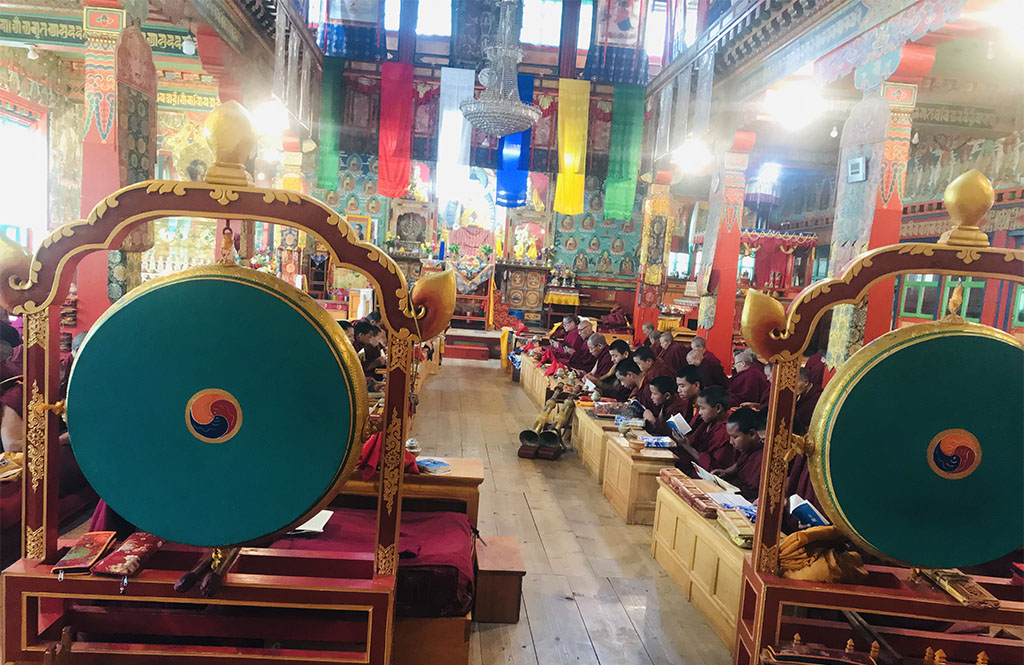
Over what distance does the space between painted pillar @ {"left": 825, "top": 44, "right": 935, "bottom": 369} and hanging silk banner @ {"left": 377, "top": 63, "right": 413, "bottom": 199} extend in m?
8.19

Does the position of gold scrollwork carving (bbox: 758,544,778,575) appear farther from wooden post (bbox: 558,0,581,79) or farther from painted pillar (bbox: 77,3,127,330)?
wooden post (bbox: 558,0,581,79)

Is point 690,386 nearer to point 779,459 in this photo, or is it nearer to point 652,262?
point 779,459

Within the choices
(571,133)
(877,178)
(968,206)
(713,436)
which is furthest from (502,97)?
(968,206)

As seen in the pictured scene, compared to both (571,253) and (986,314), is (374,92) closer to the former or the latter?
(571,253)

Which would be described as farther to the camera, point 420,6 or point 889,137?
point 420,6

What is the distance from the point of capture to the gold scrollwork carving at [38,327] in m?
1.86

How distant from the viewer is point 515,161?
13.3 meters

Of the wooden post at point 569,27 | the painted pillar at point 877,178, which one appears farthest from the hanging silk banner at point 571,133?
the painted pillar at point 877,178

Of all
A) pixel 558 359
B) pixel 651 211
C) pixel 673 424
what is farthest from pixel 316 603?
pixel 651 211

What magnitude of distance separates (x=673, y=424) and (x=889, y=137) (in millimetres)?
3700

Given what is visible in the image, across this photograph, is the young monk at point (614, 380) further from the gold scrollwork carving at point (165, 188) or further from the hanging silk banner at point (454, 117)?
the hanging silk banner at point (454, 117)

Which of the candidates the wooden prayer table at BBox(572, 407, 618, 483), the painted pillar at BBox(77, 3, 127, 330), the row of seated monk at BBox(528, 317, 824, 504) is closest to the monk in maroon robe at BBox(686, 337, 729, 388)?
the row of seated monk at BBox(528, 317, 824, 504)

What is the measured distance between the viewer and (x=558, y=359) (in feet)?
30.8

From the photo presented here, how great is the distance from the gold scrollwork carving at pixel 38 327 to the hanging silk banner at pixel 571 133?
10892 mm
